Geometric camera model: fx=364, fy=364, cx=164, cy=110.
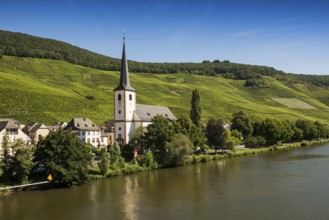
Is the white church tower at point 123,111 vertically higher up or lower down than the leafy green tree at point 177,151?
higher up

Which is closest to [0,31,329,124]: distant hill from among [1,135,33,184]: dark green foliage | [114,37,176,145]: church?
[114,37,176,145]: church

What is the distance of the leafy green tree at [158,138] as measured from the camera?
65.4 metres

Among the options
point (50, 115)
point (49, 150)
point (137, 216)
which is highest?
point (50, 115)

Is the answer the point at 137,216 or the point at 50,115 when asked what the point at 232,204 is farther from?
the point at 50,115

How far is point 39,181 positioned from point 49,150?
4.65 m

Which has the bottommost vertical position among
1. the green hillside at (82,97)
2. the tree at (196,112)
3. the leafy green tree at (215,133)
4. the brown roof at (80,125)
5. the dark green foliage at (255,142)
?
the dark green foliage at (255,142)

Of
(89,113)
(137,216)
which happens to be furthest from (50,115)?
(137,216)

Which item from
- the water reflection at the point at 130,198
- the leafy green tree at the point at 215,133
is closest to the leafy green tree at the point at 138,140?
the water reflection at the point at 130,198

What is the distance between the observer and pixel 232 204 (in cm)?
3778

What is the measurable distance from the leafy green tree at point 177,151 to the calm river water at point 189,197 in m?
5.46

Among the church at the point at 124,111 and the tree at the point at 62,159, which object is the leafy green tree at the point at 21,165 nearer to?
the tree at the point at 62,159

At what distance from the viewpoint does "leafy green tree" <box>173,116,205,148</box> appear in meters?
71.4

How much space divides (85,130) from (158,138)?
74.1ft

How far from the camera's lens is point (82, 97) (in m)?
136
